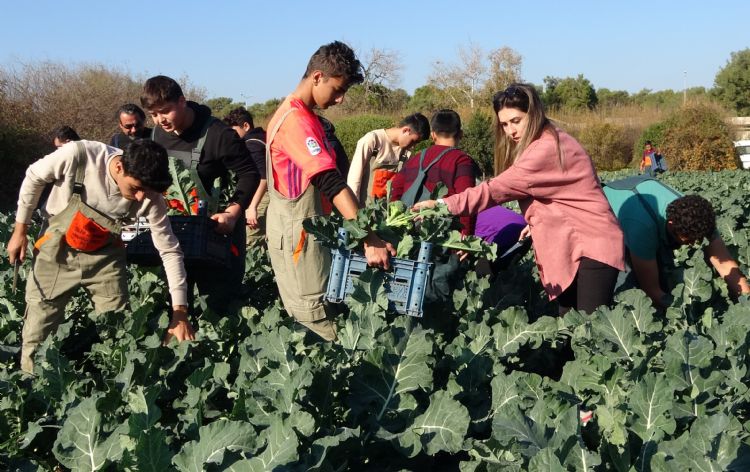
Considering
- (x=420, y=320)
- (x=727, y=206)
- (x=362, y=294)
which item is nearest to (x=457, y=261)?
(x=420, y=320)

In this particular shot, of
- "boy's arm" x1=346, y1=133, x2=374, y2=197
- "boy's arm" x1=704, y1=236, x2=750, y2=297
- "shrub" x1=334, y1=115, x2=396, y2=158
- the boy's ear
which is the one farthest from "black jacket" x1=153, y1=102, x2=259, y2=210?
"shrub" x1=334, y1=115, x2=396, y2=158

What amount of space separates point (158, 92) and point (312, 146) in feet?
4.24

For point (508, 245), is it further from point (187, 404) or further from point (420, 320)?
point (187, 404)

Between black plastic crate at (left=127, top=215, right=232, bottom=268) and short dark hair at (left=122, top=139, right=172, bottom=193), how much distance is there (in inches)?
24.2

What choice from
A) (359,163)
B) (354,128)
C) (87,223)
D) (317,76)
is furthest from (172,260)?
(354,128)

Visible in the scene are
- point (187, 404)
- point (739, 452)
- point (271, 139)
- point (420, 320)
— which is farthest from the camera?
point (420, 320)

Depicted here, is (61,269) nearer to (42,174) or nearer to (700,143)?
(42,174)

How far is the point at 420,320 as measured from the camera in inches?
175

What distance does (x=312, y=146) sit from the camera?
366 cm

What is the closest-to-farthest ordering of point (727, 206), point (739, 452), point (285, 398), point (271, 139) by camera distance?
1. point (739, 452)
2. point (285, 398)
3. point (271, 139)
4. point (727, 206)

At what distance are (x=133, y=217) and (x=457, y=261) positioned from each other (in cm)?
189

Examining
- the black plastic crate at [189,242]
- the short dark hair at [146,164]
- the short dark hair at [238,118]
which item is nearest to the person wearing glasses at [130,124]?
the short dark hair at [238,118]

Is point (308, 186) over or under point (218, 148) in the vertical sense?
under

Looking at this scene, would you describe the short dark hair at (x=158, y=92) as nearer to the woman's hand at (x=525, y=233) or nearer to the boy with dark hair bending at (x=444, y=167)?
the boy with dark hair bending at (x=444, y=167)
